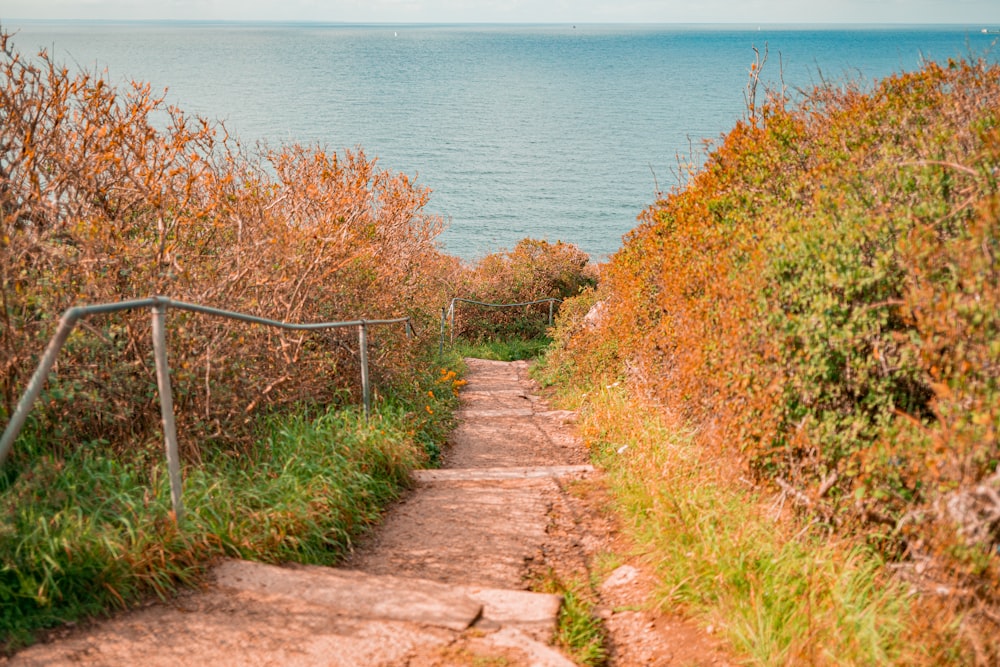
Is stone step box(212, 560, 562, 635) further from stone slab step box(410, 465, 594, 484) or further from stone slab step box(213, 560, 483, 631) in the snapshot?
stone slab step box(410, 465, 594, 484)

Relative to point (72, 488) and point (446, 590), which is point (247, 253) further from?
point (446, 590)

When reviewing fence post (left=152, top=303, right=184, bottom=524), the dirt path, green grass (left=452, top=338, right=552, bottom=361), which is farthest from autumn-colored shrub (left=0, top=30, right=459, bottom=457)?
green grass (left=452, top=338, right=552, bottom=361)

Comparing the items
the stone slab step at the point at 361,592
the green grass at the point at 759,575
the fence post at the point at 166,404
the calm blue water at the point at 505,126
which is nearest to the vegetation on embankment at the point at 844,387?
the green grass at the point at 759,575

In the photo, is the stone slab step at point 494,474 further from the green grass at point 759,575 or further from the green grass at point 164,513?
the green grass at point 759,575

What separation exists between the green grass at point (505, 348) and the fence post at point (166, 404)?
14529mm

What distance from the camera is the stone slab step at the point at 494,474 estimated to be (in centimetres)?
593

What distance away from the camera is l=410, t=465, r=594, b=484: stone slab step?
5930mm

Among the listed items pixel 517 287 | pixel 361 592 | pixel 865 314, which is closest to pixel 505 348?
pixel 517 287

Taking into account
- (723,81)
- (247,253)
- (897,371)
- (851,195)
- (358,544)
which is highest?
(723,81)

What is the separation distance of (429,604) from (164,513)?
4.41 ft

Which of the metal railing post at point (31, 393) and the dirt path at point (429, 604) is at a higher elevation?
the metal railing post at point (31, 393)

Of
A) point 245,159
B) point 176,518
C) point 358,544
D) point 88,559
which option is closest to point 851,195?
point 358,544

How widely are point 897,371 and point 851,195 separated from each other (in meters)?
1.28

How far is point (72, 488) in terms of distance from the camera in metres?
3.81
